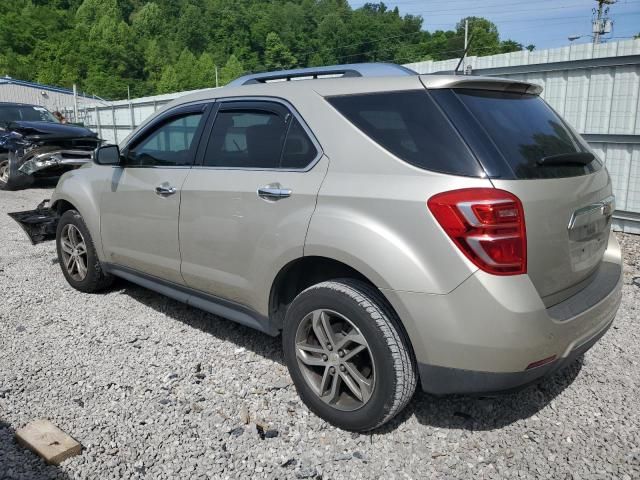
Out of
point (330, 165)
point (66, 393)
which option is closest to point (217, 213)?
point (330, 165)

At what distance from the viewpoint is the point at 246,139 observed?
10.4 ft

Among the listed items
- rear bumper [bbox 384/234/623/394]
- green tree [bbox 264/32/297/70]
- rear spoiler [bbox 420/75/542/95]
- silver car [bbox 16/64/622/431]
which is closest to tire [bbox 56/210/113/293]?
silver car [bbox 16/64/622/431]

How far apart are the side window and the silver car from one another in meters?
0.10

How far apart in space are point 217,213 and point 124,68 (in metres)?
87.7

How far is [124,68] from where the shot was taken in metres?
81.2

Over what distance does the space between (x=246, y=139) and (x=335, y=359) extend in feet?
4.65

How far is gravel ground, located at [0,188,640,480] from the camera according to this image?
248 centimetres

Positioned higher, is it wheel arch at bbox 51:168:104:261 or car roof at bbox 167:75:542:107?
car roof at bbox 167:75:542:107

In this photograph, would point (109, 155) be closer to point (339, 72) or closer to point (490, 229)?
point (339, 72)

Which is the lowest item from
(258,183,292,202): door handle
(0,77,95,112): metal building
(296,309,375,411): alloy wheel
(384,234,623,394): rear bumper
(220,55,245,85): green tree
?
(296,309,375,411): alloy wheel

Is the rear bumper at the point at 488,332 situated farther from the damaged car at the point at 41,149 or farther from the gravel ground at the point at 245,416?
the damaged car at the point at 41,149

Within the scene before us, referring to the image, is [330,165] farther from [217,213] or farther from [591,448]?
[591,448]

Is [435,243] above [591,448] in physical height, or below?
above

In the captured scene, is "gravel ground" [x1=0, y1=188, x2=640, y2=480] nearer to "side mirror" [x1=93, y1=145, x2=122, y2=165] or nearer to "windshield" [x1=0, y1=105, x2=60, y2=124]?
"side mirror" [x1=93, y1=145, x2=122, y2=165]
